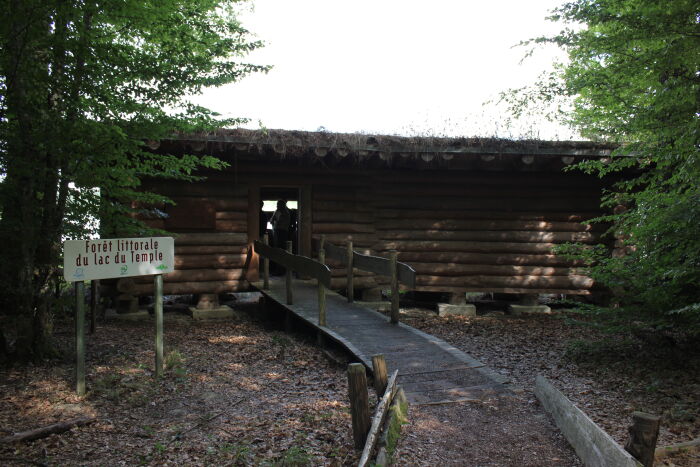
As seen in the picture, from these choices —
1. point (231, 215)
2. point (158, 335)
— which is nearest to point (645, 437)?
point (158, 335)

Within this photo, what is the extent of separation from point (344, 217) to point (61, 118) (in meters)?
6.86

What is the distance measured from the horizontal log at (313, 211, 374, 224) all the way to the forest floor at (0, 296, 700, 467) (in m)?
3.71

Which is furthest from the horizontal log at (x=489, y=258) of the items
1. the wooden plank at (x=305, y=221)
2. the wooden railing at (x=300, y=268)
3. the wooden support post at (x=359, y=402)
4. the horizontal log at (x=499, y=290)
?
the wooden support post at (x=359, y=402)

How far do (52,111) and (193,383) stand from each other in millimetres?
3376

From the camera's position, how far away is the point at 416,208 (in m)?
11.8

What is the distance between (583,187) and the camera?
11.8 metres

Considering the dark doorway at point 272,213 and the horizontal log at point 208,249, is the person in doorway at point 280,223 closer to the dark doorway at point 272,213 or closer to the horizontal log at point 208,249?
the dark doorway at point 272,213

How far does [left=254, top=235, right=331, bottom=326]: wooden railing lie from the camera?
759 cm

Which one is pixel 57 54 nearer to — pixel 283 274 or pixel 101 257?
pixel 101 257

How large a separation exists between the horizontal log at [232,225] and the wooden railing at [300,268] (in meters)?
0.42

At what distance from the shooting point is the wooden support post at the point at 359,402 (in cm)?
384

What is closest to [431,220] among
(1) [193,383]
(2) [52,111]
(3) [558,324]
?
(3) [558,324]

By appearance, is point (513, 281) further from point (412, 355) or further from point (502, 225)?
point (412, 355)

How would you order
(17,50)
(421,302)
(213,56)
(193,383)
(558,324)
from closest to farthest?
(17,50)
(193,383)
(213,56)
(558,324)
(421,302)
